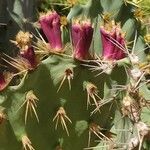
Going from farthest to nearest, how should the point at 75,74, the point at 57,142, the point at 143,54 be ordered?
the point at 143,54 → the point at 57,142 → the point at 75,74

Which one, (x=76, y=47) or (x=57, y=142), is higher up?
(x=76, y=47)

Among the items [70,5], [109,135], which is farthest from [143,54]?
[109,135]

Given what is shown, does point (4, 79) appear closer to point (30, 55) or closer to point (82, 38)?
point (30, 55)

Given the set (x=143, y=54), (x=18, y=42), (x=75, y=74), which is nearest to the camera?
(x=18, y=42)

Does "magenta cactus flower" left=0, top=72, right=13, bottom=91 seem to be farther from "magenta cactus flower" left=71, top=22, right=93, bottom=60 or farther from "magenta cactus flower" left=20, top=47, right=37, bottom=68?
"magenta cactus flower" left=71, top=22, right=93, bottom=60

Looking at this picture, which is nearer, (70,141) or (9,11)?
(70,141)

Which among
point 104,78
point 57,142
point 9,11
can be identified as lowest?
point 57,142

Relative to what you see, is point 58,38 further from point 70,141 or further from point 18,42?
point 70,141

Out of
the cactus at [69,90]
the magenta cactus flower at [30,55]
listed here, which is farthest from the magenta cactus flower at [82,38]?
the magenta cactus flower at [30,55]

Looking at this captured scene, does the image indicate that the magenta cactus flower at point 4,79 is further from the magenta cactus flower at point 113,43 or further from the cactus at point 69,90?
the magenta cactus flower at point 113,43
